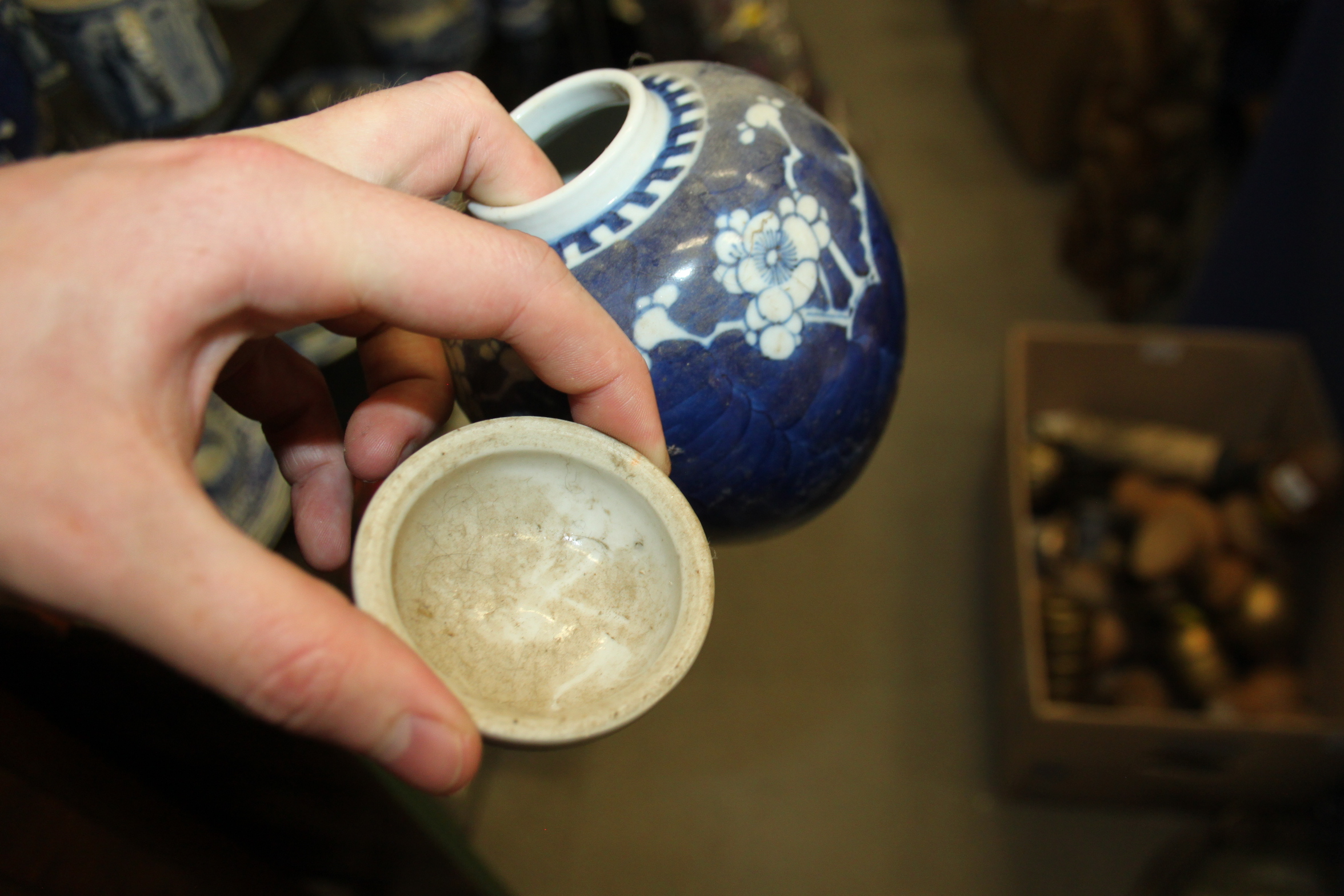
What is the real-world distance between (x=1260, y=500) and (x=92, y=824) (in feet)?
4.79

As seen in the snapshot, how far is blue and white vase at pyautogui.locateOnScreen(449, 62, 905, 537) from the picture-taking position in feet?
1.51

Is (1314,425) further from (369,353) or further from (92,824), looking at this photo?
(92,824)

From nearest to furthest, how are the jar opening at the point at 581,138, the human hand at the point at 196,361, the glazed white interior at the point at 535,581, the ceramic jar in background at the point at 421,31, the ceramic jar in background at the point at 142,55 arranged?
the human hand at the point at 196,361
the glazed white interior at the point at 535,581
the jar opening at the point at 581,138
the ceramic jar in background at the point at 142,55
the ceramic jar in background at the point at 421,31

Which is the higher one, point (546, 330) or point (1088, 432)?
point (546, 330)

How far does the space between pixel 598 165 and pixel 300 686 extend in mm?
294

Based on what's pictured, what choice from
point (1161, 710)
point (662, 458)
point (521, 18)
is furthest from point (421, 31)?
point (1161, 710)

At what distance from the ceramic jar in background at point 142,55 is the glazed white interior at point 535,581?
2.01 feet

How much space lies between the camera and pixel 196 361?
0.33 metres

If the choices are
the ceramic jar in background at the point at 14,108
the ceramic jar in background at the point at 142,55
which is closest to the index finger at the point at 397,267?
the ceramic jar in background at the point at 14,108

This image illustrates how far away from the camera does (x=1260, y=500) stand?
1.27m

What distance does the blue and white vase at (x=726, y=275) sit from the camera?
0.46 meters

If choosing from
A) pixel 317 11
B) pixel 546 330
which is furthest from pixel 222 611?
pixel 317 11

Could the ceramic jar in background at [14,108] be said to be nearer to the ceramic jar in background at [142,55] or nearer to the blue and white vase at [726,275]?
the ceramic jar in background at [142,55]

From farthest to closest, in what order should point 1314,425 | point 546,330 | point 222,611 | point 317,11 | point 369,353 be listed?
point 1314,425, point 317,11, point 369,353, point 546,330, point 222,611
